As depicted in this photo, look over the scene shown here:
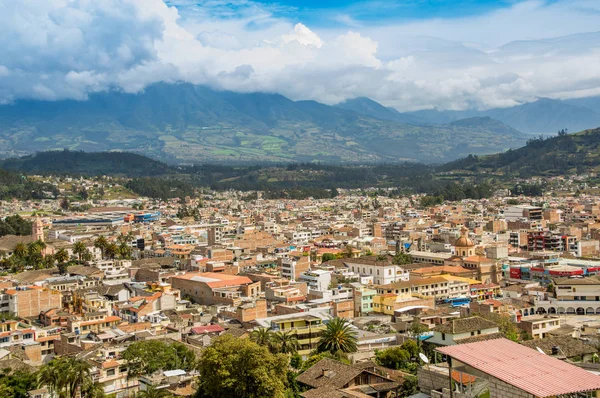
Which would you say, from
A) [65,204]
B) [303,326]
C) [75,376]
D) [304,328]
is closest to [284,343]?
[304,328]

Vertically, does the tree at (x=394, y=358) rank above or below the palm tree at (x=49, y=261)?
below

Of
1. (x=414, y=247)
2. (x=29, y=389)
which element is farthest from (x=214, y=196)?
(x=29, y=389)

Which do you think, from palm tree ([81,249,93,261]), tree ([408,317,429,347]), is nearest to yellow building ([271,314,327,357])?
tree ([408,317,429,347])

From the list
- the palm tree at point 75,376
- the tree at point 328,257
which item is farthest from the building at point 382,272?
the palm tree at point 75,376

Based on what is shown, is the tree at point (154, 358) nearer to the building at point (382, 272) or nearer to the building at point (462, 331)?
the building at point (462, 331)

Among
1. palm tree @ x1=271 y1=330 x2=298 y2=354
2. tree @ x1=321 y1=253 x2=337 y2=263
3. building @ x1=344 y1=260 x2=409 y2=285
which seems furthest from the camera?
tree @ x1=321 y1=253 x2=337 y2=263

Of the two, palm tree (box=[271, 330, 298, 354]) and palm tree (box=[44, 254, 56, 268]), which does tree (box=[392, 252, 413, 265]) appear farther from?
palm tree (box=[271, 330, 298, 354])
